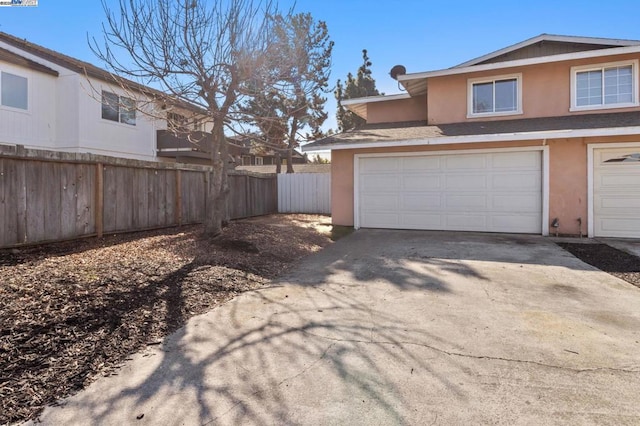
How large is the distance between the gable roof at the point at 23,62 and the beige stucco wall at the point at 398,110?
12049mm

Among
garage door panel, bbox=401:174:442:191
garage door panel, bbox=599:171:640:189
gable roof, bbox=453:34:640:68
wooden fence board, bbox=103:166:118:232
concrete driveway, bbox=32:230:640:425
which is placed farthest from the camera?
garage door panel, bbox=401:174:442:191

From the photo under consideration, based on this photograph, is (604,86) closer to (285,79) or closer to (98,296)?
(285,79)

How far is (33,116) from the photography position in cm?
1317

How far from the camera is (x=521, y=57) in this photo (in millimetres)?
11344

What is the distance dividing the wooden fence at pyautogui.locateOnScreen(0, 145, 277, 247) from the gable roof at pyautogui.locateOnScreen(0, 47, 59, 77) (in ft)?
25.2

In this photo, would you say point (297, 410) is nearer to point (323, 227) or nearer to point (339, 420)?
point (339, 420)

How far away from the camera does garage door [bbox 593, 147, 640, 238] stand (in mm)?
9250

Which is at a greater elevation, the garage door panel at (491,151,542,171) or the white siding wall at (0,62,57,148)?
the white siding wall at (0,62,57,148)

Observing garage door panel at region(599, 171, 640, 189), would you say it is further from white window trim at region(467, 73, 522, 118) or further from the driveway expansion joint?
the driveway expansion joint

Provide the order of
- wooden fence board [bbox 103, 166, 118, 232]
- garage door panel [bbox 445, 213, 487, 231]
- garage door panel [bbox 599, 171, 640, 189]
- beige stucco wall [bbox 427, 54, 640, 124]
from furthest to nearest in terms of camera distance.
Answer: beige stucco wall [bbox 427, 54, 640, 124]
garage door panel [bbox 445, 213, 487, 231]
garage door panel [bbox 599, 171, 640, 189]
wooden fence board [bbox 103, 166, 118, 232]

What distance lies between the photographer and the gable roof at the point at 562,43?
1021cm

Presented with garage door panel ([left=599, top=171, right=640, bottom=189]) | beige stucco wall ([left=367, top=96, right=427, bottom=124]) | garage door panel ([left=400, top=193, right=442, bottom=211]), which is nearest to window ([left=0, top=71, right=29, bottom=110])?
beige stucco wall ([left=367, top=96, right=427, bottom=124])

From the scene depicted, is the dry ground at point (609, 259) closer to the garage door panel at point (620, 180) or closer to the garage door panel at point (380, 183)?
the garage door panel at point (620, 180)

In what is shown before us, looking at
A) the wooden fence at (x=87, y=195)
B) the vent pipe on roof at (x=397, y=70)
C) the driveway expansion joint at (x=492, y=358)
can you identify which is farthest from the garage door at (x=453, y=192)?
the driveway expansion joint at (x=492, y=358)
